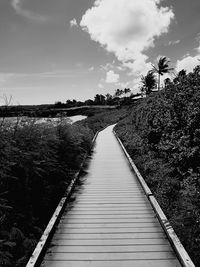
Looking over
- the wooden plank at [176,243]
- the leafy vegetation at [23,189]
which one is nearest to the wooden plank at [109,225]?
the wooden plank at [176,243]

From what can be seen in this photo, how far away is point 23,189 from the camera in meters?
5.86

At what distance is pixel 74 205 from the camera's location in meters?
6.40

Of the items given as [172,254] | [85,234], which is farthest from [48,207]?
[172,254]

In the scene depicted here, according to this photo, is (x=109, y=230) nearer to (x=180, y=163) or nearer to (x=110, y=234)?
(x=110, y=234)

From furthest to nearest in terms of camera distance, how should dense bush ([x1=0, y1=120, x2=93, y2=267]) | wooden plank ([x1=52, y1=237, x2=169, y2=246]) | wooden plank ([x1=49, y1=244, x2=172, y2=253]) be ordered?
wooden plank ([x1=52, y1=237, x2=169, y2=246]) → dense bush ([x1=0, y1=120, x2=93, y2=267]) → wooden plank ([x1=49, y1=244, x2=172, y2=253])

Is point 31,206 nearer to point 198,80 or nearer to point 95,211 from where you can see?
point 95,211

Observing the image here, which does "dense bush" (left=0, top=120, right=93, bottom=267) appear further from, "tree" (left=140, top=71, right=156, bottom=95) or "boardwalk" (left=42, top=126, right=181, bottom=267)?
"tree" (left=140, top=71, right=156, bottom=95)

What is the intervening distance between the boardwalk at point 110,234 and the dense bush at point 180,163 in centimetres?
43

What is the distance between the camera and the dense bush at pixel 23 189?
4405mm

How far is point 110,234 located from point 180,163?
3.44m

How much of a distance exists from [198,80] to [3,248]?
272 inches

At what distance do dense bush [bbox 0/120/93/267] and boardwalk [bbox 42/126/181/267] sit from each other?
544 millimetres

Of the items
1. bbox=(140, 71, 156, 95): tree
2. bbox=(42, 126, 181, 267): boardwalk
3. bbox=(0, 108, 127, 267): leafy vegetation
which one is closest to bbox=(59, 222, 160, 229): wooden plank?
bbox=(42, 126, 181, 267): boardwalk

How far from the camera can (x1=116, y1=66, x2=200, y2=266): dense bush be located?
489 cm
